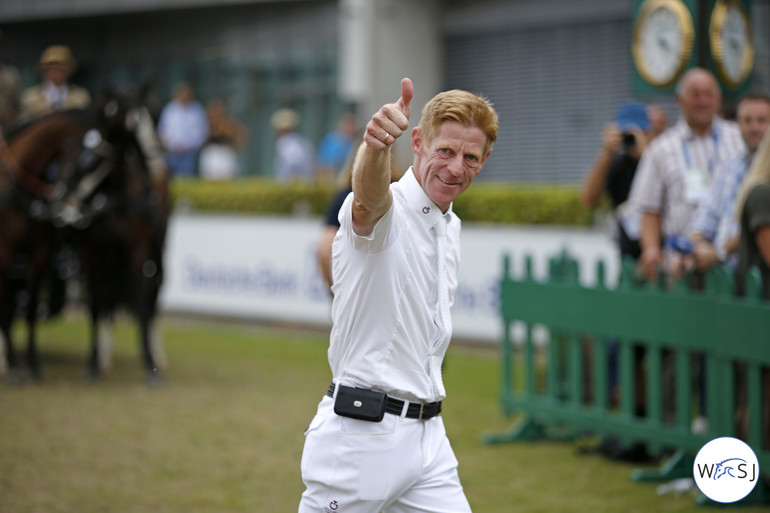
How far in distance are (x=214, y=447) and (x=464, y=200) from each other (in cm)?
660

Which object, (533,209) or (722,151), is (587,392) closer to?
(722,151)

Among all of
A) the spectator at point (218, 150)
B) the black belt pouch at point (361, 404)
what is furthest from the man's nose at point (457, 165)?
the spectator at point (218, 150)

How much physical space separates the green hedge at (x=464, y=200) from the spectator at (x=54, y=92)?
4.12m

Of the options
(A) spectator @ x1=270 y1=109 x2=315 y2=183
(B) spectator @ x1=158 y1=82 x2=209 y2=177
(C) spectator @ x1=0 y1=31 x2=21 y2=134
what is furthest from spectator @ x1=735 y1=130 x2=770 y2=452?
(B) spectator @ x1=158 y1=82 x2=209 y2=177

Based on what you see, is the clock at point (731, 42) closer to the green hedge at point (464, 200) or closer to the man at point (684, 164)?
the man at point (684, 164)

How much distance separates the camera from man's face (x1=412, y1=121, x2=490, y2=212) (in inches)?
139

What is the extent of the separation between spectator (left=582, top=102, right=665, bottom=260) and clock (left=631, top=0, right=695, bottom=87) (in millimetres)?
509

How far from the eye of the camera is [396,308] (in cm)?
357

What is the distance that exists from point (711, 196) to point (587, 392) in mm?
1954

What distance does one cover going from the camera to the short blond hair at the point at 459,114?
353cm

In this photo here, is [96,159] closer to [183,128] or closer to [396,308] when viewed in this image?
[396,308]

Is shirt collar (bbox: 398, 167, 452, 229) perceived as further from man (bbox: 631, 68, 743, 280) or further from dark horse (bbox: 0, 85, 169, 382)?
dark horse (bbox: 0, 85, 169, 382)

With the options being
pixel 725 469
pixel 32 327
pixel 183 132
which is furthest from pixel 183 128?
pixel 725 469

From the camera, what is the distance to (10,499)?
6.42m
